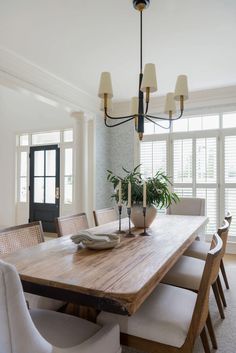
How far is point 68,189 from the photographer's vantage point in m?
5.84

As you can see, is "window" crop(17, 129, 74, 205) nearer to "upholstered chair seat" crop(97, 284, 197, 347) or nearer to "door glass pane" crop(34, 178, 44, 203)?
"door glass pane" crop(34, 178, 44, 203)

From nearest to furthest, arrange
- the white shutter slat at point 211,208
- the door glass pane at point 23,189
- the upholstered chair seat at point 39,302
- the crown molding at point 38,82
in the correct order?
the upholstered chair seat at point 39,302 → the crown molding at point 38,82 → the white shutter slat at point 211,208 → the door glass pane at point 23,189

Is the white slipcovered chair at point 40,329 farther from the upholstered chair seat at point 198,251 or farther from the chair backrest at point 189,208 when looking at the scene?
the chair backrest at point 189,208

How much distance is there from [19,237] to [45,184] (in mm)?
4279

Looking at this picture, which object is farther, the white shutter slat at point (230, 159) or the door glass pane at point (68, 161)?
the door glass pane at point (68, 161)

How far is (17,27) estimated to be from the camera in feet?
8.82

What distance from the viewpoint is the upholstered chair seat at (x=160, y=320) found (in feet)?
4.27

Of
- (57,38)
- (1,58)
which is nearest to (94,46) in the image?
(57,38)

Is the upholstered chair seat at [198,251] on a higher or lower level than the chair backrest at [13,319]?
lower

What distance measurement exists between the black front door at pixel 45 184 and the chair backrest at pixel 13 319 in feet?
16.6

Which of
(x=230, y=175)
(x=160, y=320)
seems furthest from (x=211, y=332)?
(x=230, y=175)

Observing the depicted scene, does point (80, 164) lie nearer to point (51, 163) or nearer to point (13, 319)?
point (51, 163)

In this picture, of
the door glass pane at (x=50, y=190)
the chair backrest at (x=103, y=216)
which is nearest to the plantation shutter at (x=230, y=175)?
the chair backrest at (x=103, y=216)

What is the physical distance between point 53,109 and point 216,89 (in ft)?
11.2
